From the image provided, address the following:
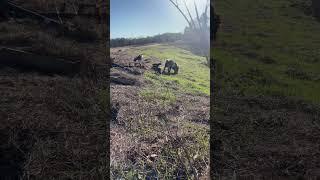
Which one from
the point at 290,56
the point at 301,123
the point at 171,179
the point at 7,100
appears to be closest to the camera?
the point at 171,179

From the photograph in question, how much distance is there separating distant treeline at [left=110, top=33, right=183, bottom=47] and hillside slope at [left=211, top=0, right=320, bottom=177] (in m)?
1.18

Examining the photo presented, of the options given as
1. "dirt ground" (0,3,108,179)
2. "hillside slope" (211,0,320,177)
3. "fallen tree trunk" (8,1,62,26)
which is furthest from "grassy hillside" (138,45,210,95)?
"fallen tree trunk" (8,1,62,26)

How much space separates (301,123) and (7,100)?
6.33 meters

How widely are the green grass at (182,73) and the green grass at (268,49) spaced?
558 millimetres

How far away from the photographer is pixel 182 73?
1163cm

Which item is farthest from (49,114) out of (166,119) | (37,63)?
(166,119)

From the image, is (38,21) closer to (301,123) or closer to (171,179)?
(171,179)

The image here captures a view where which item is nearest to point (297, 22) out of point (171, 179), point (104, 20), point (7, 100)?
point (104, 20)

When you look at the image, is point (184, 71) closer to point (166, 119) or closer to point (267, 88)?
point (166, 119)

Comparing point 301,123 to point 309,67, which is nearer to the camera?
point 301,123

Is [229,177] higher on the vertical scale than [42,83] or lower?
lower

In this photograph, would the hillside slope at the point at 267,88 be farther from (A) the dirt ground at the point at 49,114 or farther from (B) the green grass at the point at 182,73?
(A) the dirt ground at the point at 49,114

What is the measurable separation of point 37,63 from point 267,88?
534 centimetres

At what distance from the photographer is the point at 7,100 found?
1051cm
